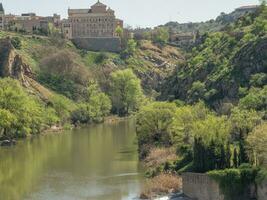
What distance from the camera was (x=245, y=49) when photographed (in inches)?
4035

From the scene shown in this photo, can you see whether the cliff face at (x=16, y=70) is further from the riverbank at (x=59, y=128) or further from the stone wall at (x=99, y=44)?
the stone wall at (x=99, y=44)

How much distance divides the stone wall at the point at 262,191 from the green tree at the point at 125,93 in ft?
335

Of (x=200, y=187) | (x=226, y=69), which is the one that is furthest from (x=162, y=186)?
(x=226, y=69)

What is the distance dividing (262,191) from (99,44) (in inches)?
5739

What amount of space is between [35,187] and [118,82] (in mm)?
91036

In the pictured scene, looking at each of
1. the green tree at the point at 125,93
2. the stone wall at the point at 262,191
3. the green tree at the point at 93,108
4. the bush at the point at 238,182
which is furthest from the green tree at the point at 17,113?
the stone wall at the point at 262,191

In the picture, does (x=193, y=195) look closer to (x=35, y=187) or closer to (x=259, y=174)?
(x=259, y=174)

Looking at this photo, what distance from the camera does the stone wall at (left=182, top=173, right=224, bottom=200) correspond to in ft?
178

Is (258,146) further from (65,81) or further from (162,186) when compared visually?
(65,81)

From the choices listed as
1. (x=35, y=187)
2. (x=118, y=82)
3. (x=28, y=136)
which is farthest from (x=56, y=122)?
(x=35, y=187)

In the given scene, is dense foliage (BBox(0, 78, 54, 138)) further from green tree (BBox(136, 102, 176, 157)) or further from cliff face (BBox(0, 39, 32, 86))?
green tree (BBox(136, 102, 176, 157))

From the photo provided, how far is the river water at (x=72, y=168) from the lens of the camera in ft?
209

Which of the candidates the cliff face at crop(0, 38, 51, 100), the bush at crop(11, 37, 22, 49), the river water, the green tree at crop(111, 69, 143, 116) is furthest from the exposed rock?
the bush at crop(11, 37, 22, 49)

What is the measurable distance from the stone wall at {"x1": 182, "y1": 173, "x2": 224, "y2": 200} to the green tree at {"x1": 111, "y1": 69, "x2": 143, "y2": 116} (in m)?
95.9
